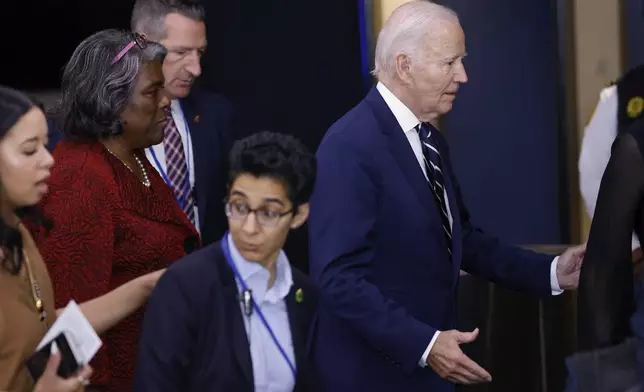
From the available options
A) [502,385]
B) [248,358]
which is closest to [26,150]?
[248,358]

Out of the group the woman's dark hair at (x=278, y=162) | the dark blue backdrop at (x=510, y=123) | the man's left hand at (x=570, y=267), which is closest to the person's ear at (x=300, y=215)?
the woman's dark hair at (x=278, y=162)

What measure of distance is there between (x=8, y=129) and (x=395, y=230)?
1092mm

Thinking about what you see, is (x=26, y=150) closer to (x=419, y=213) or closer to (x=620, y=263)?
(x=419, y=213)

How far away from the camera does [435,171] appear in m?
3.26

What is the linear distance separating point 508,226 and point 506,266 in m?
2.25

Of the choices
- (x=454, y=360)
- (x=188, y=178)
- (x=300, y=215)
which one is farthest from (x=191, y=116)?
(x=300, y=215)

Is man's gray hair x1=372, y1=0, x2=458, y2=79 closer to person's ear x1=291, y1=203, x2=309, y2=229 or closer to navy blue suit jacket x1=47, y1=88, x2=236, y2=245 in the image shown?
person's ear x1=291, y1=203, x2=309, y2=229

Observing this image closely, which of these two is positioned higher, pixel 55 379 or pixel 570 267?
pixel 55 379

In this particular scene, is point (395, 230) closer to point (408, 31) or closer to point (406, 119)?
point (406, 119)

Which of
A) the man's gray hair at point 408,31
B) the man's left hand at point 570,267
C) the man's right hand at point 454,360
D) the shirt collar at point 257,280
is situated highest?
the man's gray hair at point 408,31

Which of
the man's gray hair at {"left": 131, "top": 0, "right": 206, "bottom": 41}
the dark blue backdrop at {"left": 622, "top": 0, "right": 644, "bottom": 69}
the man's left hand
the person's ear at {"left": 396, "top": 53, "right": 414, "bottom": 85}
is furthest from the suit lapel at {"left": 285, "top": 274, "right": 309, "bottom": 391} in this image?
the dark blue backdrop at {"left": 622, "top": 0, "right": 644, "bottom": 69}

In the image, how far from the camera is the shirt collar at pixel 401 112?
325 centimetres

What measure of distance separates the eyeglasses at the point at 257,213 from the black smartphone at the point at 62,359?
424 mm

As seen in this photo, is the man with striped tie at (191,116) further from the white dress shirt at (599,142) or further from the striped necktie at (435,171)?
the white dress shirt at (599,142)
